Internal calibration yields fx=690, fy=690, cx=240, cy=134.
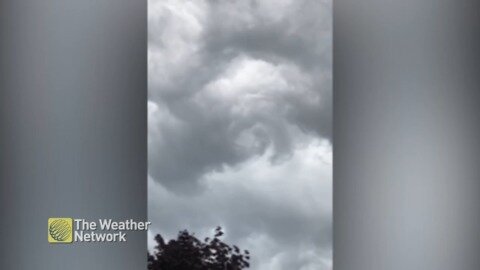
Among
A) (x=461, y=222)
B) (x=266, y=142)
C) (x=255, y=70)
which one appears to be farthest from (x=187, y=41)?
(x=461, y=222)

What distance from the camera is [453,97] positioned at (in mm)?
3137

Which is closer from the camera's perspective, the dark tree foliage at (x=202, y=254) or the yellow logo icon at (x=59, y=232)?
the yellow logo icon at (x=59, y=232)

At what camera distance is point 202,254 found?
3416 millimetres

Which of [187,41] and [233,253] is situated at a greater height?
[187,41]

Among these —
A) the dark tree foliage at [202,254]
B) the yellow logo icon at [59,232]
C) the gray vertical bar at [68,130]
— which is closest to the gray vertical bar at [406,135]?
the dark tree foliage at [202,254]

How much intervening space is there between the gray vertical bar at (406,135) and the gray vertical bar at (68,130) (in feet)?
3.11

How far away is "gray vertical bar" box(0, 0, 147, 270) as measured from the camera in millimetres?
3080

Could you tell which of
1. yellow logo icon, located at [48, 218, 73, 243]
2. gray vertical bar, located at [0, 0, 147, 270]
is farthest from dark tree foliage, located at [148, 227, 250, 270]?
yellow logo icon, located at [48, 218, 73, 243]

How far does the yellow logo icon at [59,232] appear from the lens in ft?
10.1

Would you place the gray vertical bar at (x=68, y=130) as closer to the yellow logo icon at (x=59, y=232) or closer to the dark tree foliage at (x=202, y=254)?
the yellow logo icon at (x=59, y=232)

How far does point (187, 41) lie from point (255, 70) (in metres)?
0.37

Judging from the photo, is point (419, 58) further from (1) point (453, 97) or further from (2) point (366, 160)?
(2) point (366, 160)
